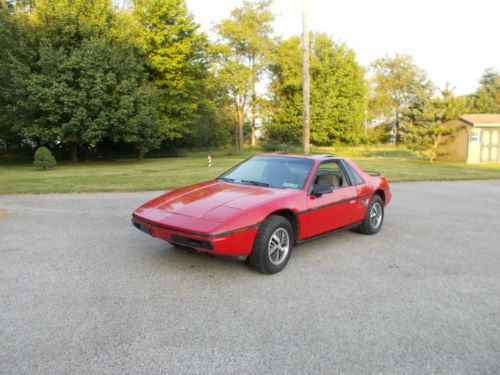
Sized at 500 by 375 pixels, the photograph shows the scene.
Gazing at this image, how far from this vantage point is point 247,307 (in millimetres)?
3566

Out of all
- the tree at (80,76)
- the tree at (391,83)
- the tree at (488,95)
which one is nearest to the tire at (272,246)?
the tree at (80,76)

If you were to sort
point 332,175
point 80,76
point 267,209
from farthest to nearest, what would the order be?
point 80,76 → point 332,175 → point 267,209

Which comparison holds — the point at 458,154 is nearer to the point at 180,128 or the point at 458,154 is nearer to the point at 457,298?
the point at 180,128

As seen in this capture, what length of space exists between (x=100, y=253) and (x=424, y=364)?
4.26 metres

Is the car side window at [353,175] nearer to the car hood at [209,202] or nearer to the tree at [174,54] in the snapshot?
the car hood at [209,202]

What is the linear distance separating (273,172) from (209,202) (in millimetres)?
1313

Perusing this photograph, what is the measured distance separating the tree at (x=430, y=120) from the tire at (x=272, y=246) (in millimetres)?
26962

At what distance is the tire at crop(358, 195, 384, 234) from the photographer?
20.5 ft

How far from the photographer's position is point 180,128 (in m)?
32.8

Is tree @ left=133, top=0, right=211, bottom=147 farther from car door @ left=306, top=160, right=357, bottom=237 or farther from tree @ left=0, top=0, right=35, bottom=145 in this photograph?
car door @ left=306, top=160, right=357, bottom=237

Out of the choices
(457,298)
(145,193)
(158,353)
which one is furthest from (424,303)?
(145,193)

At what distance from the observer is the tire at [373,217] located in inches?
246

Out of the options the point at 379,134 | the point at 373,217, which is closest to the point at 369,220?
the point at 373,217

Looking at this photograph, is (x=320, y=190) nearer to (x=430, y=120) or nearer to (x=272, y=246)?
(x=272, y=246)
